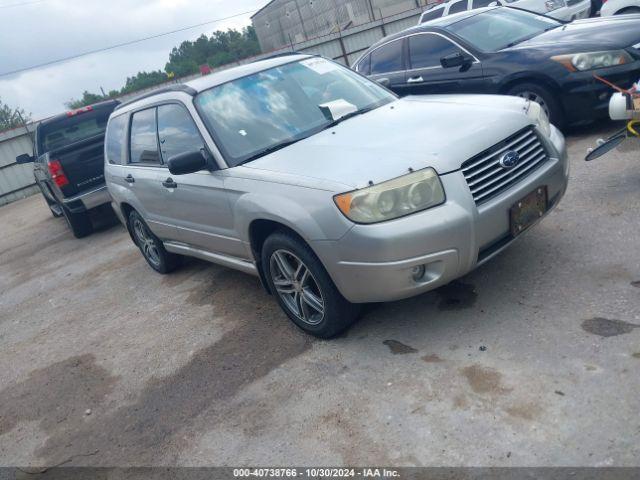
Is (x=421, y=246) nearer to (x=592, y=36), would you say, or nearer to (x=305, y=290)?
(x=305, y=290)

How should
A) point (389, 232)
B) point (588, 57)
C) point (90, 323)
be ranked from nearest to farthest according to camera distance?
point (389, 232), point (90, 323), point (588, 57)

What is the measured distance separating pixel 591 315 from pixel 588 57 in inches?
146

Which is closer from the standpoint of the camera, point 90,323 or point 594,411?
point 594,411

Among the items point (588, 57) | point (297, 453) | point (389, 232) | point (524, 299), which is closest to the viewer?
point (297, 453)

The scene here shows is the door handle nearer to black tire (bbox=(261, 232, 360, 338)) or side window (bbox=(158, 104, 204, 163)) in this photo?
side window (bbox=(158, 104, 204, 163))

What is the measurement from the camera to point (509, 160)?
A: 3.49m

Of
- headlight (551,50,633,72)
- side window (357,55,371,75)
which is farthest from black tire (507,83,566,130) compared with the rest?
side window (357,55,371,75)

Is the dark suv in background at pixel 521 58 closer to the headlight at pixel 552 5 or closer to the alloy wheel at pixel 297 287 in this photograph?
the alloy wheel at pixel 297 287

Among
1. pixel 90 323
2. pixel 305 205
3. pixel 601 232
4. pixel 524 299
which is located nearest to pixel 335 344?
pixel 305 205

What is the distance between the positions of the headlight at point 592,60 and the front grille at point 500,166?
109 inches

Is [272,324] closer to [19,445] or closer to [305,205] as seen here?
[305,205]

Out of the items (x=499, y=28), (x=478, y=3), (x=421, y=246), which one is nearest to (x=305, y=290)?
(x=421, y=246)

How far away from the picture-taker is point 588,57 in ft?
19.6

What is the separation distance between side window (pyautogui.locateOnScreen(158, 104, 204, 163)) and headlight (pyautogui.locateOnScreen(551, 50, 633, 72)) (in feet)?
13.0
